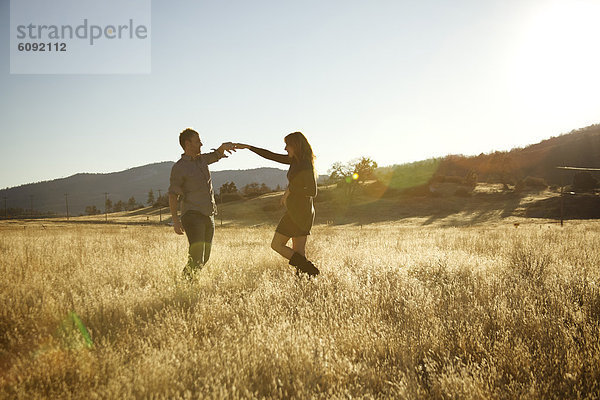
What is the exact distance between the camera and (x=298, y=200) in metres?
5.40

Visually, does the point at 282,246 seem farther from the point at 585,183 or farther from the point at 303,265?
the point at 585,183

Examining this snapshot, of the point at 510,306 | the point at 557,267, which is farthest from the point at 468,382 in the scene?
the point at 557,267

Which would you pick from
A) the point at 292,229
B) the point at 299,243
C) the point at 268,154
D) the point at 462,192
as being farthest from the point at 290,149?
the point at 462,192

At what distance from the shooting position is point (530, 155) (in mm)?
100875

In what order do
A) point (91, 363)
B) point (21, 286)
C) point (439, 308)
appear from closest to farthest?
point (91, 363) → point (439, 308) → point (21, 286)

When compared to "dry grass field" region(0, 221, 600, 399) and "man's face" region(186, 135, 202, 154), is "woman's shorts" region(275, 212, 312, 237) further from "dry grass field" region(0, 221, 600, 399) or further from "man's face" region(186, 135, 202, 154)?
"man's face" region(186, 135, 202, 154)

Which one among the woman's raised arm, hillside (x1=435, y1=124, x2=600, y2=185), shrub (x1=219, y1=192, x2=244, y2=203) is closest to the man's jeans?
the woman's raised arm

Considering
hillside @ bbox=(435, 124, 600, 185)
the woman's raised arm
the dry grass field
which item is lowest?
the dry grass field

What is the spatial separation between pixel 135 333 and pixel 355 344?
228cm

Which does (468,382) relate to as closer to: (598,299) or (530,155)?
(598,299)

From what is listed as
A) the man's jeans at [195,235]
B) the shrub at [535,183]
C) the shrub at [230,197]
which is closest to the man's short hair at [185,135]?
the man's jeans at [195,235]

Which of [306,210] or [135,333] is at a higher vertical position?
[306,210]

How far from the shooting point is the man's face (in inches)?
214

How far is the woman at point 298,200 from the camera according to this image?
17.4 ft
